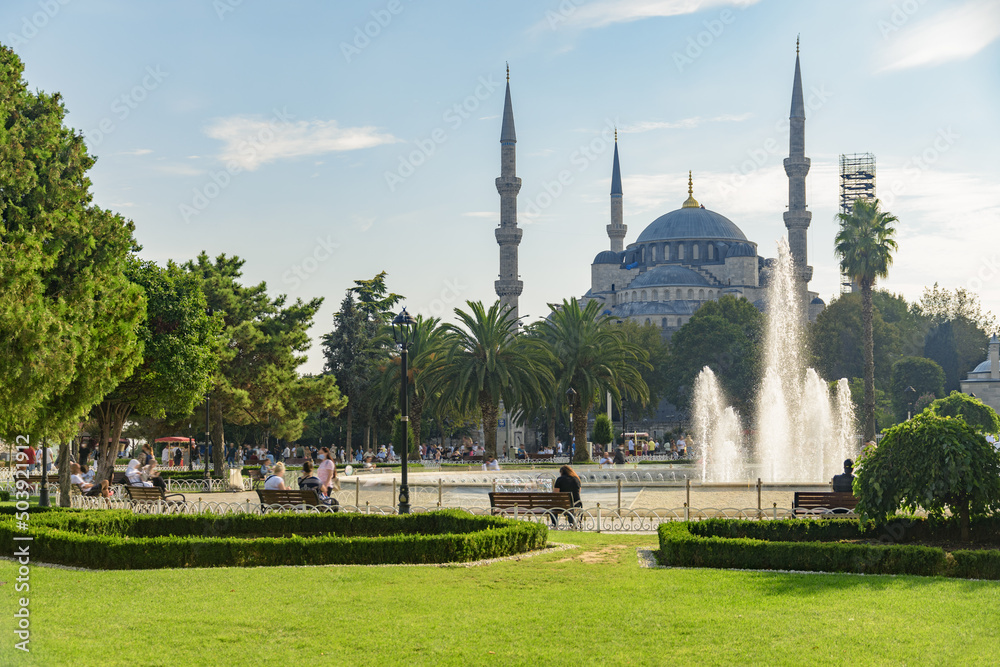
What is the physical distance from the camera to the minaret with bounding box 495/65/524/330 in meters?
71.1

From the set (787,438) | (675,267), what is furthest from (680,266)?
(787,438)

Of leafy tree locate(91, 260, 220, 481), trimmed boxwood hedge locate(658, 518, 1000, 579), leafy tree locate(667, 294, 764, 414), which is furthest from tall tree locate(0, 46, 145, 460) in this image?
leafy tree locate(667, 294, 764, 414)

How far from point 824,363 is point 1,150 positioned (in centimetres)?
6360

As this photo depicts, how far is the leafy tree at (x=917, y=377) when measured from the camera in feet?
228

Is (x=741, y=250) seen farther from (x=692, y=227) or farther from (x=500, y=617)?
(x=500, y=617)

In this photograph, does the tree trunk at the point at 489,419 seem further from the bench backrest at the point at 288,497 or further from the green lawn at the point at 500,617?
the green lawn at the point at 500,617

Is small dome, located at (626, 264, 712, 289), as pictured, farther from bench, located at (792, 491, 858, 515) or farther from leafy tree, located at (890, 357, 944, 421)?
bench, located at (792, 491, 858, 515)

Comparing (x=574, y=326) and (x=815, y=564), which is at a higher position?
(x=574, y=326)

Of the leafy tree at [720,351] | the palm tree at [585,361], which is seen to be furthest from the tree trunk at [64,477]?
the leafy tree at [720,351]

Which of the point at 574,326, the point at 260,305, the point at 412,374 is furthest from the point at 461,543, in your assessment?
the point at 412,374

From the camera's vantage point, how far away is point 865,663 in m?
6.34

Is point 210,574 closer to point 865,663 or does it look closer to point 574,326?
point 865,663

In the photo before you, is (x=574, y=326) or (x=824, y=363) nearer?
(x=574, y=326)

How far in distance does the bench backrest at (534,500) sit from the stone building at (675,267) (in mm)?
75866
